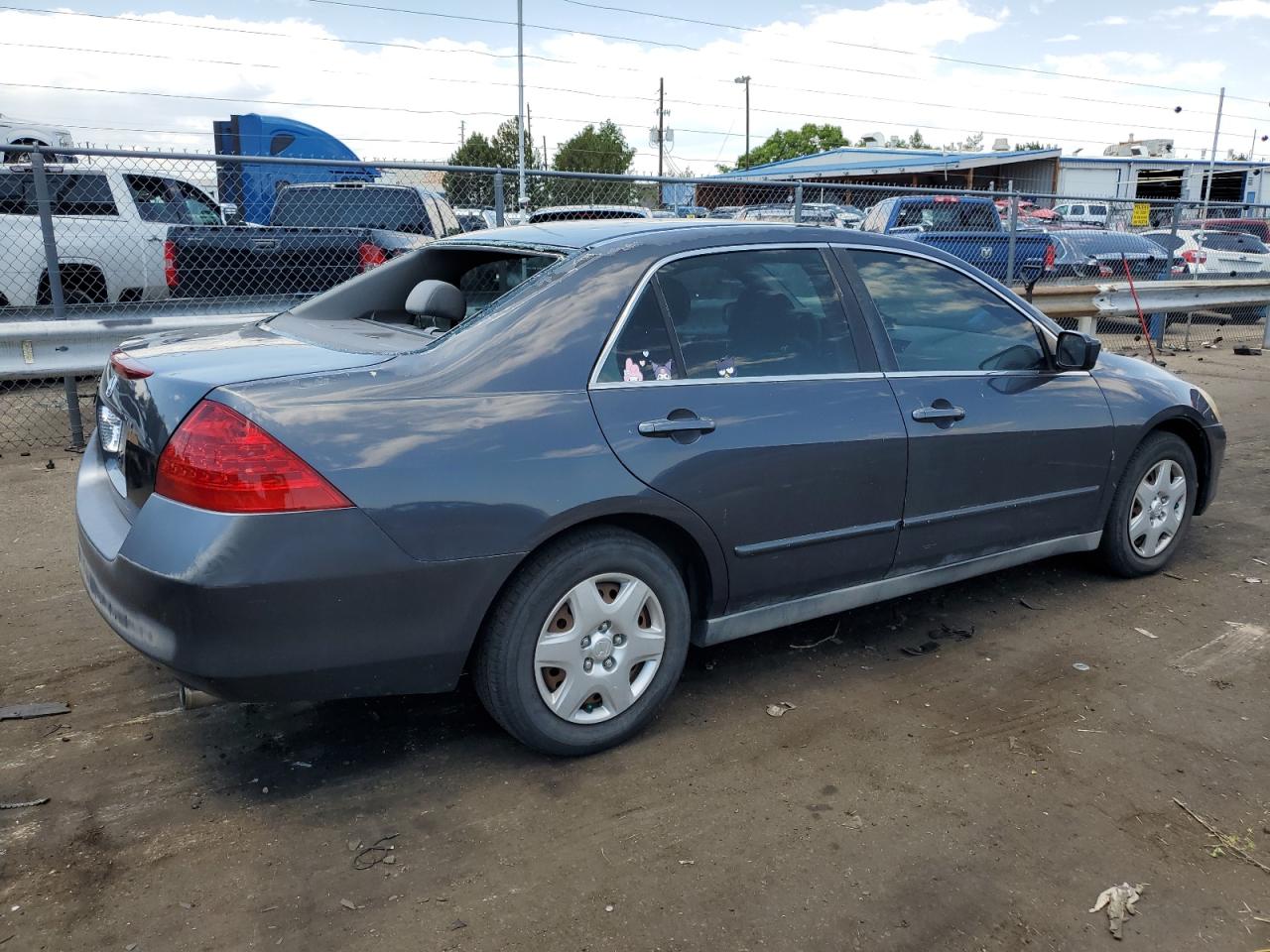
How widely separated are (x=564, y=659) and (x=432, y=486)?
0.67 metres

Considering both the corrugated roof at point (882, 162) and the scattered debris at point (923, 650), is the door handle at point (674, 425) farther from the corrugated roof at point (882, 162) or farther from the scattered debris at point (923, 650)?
the corrugated roof at point (882, 162)

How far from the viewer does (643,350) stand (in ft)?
10.6

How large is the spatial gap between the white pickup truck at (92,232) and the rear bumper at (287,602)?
7027mm

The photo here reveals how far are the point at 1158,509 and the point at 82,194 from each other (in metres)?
9.67

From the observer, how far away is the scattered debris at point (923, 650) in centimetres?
400

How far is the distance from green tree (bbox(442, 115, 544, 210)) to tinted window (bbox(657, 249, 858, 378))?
14.0 feet

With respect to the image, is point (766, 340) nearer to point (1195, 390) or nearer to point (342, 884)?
point (342, 884)

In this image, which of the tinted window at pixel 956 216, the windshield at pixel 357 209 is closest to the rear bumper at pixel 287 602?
the windshield at pixel 357 209

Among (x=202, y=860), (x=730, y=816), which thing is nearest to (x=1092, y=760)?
(x=730, y=816)

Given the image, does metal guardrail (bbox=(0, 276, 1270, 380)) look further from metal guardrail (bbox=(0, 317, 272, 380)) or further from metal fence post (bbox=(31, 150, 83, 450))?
metal fence post (bbox=(31, 150, 83, 450))

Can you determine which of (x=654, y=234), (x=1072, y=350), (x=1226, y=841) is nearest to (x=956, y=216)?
(x=1072, y=350)

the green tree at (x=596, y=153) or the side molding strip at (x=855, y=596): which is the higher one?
the green tree at (x=596, y=153)

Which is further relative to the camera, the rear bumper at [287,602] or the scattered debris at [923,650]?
the scattered debris at [923,650]

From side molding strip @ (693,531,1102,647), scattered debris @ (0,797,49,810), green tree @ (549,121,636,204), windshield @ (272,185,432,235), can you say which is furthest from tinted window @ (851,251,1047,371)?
green tree @ (549,121,636,204)
